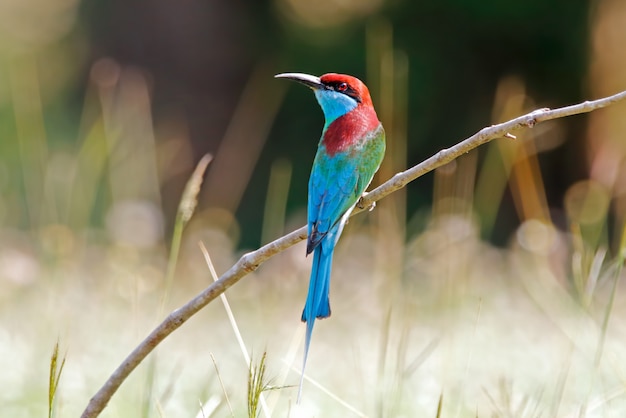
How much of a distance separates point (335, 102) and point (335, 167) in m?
0.22

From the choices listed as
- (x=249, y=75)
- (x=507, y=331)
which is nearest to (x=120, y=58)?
(x=249, y=75)

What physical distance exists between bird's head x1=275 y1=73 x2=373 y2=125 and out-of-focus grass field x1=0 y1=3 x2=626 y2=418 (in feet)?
1.27

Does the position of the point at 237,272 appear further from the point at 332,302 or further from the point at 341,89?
the point at 332,302

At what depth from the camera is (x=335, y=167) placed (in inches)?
77.0

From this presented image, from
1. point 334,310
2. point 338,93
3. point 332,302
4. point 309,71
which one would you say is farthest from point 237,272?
point 309,71

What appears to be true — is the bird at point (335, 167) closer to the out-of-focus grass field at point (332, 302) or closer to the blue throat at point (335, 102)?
the blue throat at point (335, 102)

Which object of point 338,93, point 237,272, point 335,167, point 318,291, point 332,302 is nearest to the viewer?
point 237,272

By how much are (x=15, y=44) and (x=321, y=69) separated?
2769 mm

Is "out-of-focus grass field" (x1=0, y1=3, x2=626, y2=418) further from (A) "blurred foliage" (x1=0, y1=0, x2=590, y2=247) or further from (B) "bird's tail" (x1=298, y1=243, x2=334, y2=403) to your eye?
(A) "blurred foliage" (x1=0, y1=0, x2=590, y2=247)

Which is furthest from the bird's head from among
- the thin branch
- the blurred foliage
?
the blurred foliage

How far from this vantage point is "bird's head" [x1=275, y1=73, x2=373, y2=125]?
2080mm

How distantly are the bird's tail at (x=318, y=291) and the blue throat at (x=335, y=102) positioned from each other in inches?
16.6

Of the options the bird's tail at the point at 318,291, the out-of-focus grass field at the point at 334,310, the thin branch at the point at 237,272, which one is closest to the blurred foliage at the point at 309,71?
the out-of-focus grass field at the point at 334,310

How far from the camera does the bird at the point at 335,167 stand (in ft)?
5.72
